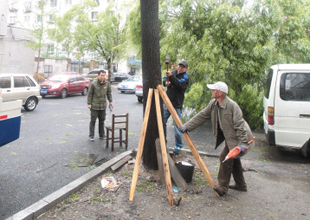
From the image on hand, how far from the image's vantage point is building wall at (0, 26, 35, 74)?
2464 cm

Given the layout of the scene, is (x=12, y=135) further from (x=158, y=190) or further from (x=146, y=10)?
(x=146, y=10)

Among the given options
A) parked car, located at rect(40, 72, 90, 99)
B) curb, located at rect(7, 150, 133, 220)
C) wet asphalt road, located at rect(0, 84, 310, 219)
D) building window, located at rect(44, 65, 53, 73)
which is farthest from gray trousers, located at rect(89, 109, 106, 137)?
building window, located at rect(44, 65, 53, 73)

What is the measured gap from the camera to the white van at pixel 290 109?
17.7ft

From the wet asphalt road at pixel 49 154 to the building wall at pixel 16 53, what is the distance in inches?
686

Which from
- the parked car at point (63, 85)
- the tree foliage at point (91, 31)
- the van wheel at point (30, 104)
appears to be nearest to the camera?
the van wheel at point (30, 104)

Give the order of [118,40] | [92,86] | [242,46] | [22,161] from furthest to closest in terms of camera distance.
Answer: [118,40], [242,46], [92,86], [22,161]

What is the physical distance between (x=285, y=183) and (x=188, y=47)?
17.1 feet

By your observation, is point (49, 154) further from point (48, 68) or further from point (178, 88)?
point (48, 68)

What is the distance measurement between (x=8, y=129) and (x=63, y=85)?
558 inches

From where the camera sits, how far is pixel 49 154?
5.98 meters

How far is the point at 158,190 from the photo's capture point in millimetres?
4094

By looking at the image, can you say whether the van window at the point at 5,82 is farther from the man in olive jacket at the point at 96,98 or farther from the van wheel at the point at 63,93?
the van wheel at the point at 63,93

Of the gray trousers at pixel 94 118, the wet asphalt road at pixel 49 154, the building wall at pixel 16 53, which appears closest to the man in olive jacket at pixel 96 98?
the gray trousers at pixel 94 118

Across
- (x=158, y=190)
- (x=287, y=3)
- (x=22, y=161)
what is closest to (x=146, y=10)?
(x=158, y=190)
